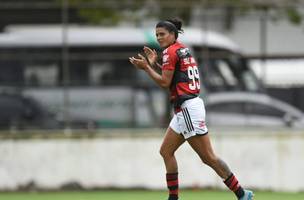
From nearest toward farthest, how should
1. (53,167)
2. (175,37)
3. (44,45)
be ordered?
(175,37), (53,167), (44,45)

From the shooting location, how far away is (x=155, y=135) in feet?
62.1

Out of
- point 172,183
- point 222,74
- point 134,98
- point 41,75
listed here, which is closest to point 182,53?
point 172,183

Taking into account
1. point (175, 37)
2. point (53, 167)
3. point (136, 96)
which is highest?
point (175, 37)

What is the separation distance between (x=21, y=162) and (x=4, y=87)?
5.16ft

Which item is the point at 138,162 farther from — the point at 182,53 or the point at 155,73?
the point at 155,73

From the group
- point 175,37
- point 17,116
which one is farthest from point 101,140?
point 175,37

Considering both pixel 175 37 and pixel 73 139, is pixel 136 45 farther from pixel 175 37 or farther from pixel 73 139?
pixel 175 37

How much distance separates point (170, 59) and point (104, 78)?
25.3 ft

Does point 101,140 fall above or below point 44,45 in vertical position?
below

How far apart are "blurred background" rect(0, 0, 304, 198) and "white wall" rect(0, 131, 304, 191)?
0.06 feet

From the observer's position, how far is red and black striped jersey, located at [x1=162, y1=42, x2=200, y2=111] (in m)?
12.4

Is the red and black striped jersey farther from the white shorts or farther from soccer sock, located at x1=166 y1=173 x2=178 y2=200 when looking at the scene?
soccer sock, located at x1=166 y1=173 x2=178 y2=200

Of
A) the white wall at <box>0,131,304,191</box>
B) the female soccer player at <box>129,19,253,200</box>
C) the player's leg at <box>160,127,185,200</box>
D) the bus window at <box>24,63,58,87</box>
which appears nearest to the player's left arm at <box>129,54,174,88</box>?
the female soccer player at <box>129,19,253,200</box>

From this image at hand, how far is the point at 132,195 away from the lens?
1741 centimetres
